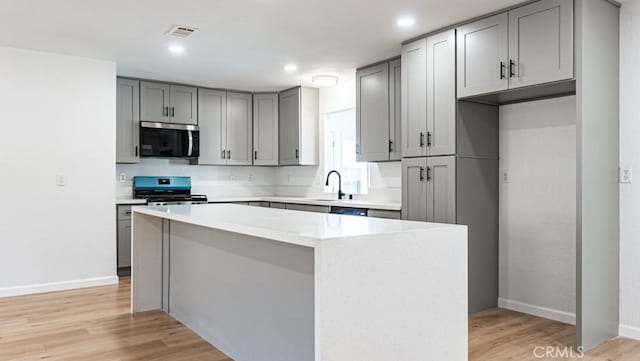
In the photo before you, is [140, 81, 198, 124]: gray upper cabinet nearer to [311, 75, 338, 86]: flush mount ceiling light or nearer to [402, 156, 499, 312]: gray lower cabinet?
[311, 75, 338, 86]: flush mount ceiling light

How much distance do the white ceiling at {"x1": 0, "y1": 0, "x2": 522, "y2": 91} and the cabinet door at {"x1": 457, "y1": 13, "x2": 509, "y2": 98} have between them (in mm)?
110

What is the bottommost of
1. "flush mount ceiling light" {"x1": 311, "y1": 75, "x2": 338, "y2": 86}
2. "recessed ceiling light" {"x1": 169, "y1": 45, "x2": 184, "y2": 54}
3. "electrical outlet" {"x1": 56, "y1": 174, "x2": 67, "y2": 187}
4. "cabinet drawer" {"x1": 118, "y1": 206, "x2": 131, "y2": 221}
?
"cabinet drawer" {"x1": 118, "y1": 206, "x2": 131, "y2": 221}

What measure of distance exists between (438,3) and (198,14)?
178cm

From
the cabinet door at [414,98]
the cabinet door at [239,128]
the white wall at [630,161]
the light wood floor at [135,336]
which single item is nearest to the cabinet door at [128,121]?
the cabinet door at [239,128]

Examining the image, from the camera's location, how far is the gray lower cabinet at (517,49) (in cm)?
303

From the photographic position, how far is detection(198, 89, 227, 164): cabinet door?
6.15 metres

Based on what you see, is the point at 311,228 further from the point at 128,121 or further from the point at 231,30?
the point at 128,121

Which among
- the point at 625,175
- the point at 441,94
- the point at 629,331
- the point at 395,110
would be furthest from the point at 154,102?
the point at 629,331

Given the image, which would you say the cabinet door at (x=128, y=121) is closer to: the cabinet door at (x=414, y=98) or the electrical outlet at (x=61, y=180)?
the electrical outlet at (x=61, y=180)

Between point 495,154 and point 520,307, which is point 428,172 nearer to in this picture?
point 495,154

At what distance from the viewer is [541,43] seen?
10.3ft

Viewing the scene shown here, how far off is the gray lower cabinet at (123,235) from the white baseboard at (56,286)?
442mm

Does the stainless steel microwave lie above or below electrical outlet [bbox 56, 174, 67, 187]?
above

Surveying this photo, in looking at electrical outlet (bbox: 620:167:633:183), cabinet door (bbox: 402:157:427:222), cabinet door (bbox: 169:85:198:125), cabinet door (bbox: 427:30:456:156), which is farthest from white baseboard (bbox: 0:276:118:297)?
electrical outlet (bbox: 620:167:633:183)
